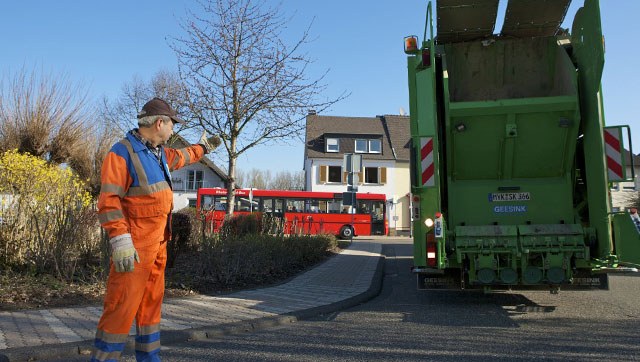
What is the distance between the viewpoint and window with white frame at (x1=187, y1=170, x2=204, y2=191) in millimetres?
45041

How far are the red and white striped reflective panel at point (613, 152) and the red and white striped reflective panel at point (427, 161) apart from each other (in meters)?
1.99

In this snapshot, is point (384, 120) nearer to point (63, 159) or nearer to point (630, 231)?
point (63, 159)

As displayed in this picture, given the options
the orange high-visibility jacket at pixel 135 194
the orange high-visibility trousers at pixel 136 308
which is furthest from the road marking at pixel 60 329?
the orange high-visibility jacket at pixel 135 194

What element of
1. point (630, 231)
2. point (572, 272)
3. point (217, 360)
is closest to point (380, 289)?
point (572, 272)

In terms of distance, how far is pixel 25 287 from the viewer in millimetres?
6027

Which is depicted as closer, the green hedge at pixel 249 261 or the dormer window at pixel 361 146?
the green hedge at pixel 249 261

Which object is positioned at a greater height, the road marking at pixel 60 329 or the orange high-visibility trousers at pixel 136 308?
the orange high-visibility trousers at pixel 136 308

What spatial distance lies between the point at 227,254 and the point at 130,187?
200 inches

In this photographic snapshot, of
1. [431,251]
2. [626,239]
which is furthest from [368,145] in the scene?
[626,239]

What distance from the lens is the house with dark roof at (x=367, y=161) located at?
39.4 meters

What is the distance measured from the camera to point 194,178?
45281 millimetres

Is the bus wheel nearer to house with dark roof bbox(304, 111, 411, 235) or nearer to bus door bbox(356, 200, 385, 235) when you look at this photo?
bus door bbox(356, 200, 385, 235)

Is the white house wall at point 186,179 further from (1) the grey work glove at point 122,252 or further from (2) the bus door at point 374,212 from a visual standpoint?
(1) the grey work glove at point 122,252

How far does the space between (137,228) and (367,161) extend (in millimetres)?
37274
